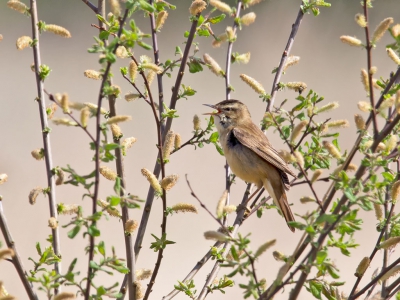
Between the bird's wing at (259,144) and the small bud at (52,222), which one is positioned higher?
the bird's wing at (259,144)

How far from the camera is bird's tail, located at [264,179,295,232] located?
4.45 m

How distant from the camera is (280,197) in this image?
15.4 ft

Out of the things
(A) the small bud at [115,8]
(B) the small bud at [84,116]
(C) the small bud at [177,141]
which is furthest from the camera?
(C) the small bud at [177,141]

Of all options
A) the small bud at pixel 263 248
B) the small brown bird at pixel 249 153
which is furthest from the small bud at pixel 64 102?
the small brown bird at pixel 249 153

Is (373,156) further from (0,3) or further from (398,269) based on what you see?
(0,3)

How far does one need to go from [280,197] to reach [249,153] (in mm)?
650

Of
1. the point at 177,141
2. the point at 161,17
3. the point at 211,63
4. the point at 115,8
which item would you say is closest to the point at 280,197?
the point at 211,63

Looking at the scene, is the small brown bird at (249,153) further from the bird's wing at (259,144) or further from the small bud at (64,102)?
the small bud at (64,102)

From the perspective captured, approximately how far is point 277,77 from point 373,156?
1.59 metres

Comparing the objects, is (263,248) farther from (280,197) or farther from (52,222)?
(280,197)

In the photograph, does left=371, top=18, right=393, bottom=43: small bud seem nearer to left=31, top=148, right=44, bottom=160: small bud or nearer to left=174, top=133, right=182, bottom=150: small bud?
left=174, top=133, right=182, bottom=150: small bud

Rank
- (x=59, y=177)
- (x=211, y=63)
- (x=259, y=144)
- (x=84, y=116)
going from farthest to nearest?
1. (x=259, y=144)
2. (x=211, y=63)
3. (x=59, y=177)
4. (x=84, y=116)

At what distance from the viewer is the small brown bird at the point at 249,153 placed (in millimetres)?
4898

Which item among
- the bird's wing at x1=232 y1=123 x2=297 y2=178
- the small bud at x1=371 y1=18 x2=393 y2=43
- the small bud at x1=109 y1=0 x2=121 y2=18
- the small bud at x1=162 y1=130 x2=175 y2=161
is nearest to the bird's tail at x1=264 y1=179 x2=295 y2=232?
the bird's wing at x1=232 y1=123 x2=297 y2=178
